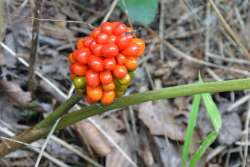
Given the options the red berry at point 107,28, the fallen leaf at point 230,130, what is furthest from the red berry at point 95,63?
the fallen leaf at point 230,130

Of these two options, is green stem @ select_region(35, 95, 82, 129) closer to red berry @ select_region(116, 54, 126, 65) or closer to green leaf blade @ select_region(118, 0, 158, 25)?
red berry @ select_region(116, 54, 126, 65)

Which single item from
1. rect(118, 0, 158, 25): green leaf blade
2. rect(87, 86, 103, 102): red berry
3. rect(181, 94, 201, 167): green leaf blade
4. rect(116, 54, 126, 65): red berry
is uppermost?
rect(118, 0, 158, 25): green leaf blade

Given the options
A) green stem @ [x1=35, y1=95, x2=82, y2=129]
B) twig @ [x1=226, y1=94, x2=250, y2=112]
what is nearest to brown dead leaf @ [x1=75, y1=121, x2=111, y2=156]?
green stem @ [x1=35, y1=95, x2=82, y2=129]

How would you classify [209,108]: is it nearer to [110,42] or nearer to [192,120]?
[192,120]

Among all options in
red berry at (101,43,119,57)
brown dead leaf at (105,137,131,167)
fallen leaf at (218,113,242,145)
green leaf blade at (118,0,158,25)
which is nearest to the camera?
red berry at (101,43,119,57)

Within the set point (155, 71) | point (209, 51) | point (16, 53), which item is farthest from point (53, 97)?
point (209, 51)

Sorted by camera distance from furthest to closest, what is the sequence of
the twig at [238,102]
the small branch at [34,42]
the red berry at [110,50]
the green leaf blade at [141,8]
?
the twig at [238,102], the green leaf blade at [141,8], the small branch at [34,42], the red berry at [110,50]

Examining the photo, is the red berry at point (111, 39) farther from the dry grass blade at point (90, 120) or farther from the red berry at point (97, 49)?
the dry grass blade at point (90, 120)
